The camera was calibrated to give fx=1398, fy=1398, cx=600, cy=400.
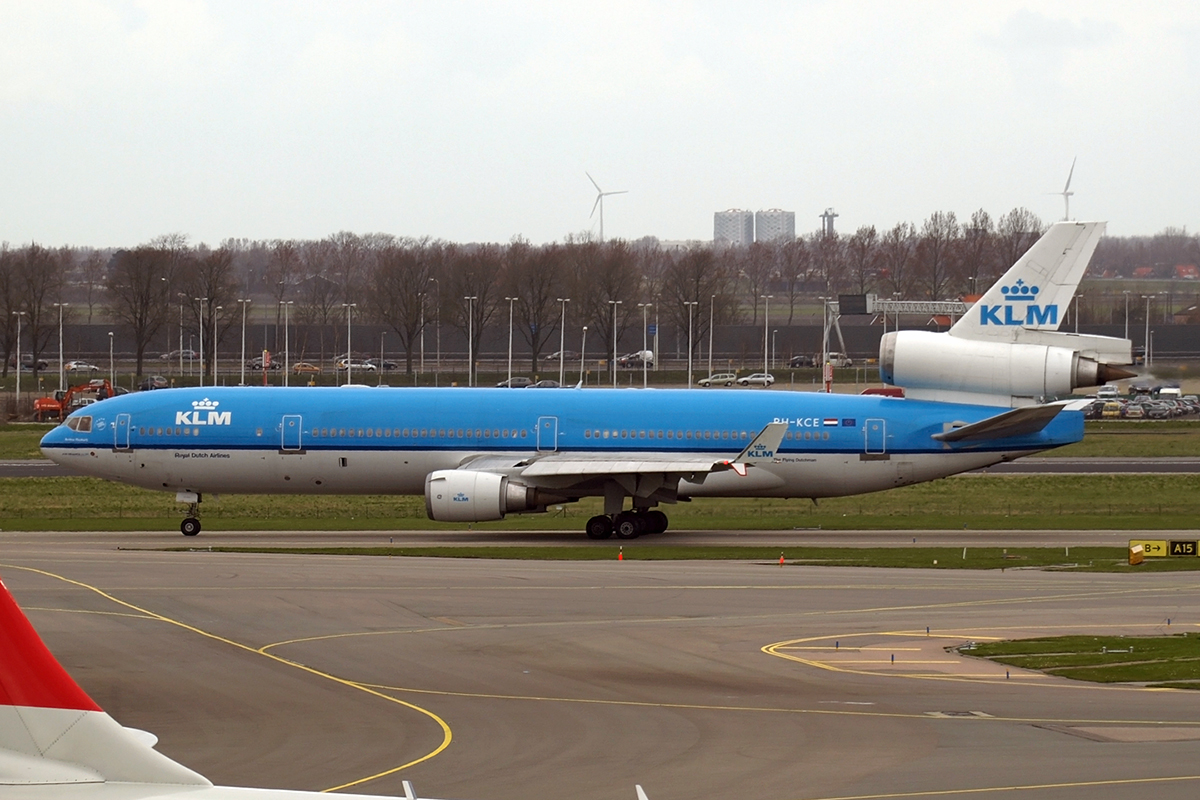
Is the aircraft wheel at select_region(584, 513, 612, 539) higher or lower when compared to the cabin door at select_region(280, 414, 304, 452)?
lower

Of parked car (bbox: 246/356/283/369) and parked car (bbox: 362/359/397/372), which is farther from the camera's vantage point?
parked car (bbox: 362/359/397/372)

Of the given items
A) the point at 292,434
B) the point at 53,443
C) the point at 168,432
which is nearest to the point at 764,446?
the point at 292,434

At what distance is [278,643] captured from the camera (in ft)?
84.4

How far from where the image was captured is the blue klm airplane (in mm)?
42062

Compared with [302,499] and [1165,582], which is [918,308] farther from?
[1165,582]

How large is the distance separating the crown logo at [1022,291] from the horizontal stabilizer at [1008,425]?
3298 mm

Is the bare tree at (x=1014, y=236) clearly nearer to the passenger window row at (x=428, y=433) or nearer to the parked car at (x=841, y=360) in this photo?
the parked car at (x=841, y=360)

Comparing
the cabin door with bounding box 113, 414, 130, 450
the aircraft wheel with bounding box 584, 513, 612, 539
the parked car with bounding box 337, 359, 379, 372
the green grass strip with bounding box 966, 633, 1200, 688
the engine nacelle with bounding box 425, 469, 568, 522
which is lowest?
the aircraft wheel with bounding box 584, 513, 612, 539

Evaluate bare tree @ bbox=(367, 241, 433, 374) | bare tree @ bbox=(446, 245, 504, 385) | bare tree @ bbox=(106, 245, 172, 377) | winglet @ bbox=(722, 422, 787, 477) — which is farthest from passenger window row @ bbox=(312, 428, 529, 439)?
bare tree @ bbox=(106, 245, 172, 377)

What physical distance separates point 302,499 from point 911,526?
26.6m

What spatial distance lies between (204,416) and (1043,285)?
26187 millimetres

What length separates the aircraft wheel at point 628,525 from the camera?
43125 millimetres

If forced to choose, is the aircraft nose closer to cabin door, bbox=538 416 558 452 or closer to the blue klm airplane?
the blue klm airplane

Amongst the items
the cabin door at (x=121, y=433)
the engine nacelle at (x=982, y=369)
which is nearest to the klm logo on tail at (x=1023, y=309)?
the engine nacelle at (x=982, y=369)
